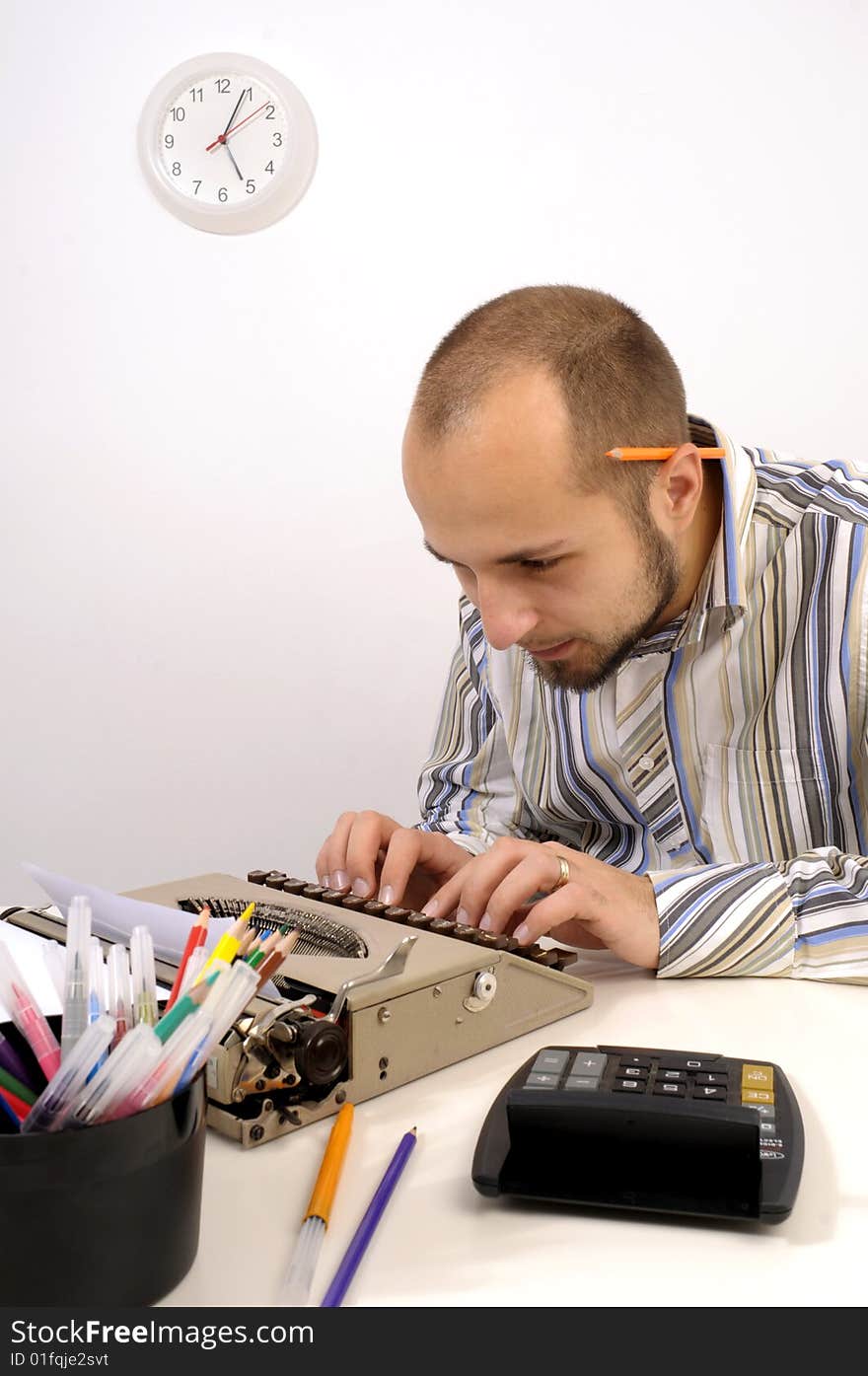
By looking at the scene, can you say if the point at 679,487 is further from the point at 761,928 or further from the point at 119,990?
the point at 119,990

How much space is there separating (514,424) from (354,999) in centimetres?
63

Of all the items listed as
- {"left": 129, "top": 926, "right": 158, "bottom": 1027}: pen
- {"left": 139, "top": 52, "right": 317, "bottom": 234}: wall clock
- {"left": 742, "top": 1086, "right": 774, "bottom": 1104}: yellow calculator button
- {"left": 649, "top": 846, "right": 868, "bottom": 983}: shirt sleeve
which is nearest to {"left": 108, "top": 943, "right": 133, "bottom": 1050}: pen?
{"left": 129, "top": 926, "right": 158, "bottom": 1027}: pen

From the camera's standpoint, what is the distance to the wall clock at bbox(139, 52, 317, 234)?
265 cm

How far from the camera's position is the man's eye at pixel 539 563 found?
123cm

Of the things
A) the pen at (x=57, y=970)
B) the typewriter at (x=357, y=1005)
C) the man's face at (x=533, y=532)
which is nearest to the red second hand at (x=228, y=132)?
the man's face at (x=533, y=532)

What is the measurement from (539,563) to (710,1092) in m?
0.65

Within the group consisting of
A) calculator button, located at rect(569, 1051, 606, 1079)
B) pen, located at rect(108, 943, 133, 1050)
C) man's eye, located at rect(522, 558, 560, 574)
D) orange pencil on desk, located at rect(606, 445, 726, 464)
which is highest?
orange pencil on desk, located at rect(606, 445, 726, 464)

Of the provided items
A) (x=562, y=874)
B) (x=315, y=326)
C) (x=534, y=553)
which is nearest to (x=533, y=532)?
(x=534, y=553)

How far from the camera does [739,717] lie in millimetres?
1457

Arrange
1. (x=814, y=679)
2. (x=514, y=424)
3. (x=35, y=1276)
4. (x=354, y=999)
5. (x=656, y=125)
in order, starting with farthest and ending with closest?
(x=656, y=125) < (x=814, y=679) < (x=514, y=424) < (x=354, y=999) < (x=35, y=1276)

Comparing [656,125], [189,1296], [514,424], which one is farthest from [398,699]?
[189,1296]

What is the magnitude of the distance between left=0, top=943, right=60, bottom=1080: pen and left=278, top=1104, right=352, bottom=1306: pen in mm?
164

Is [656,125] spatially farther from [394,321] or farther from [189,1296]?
[189,1296]

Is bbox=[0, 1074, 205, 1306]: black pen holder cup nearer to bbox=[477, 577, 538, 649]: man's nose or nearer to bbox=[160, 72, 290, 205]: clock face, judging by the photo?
bbox=[477, 577, 538, 649]: man's nose
